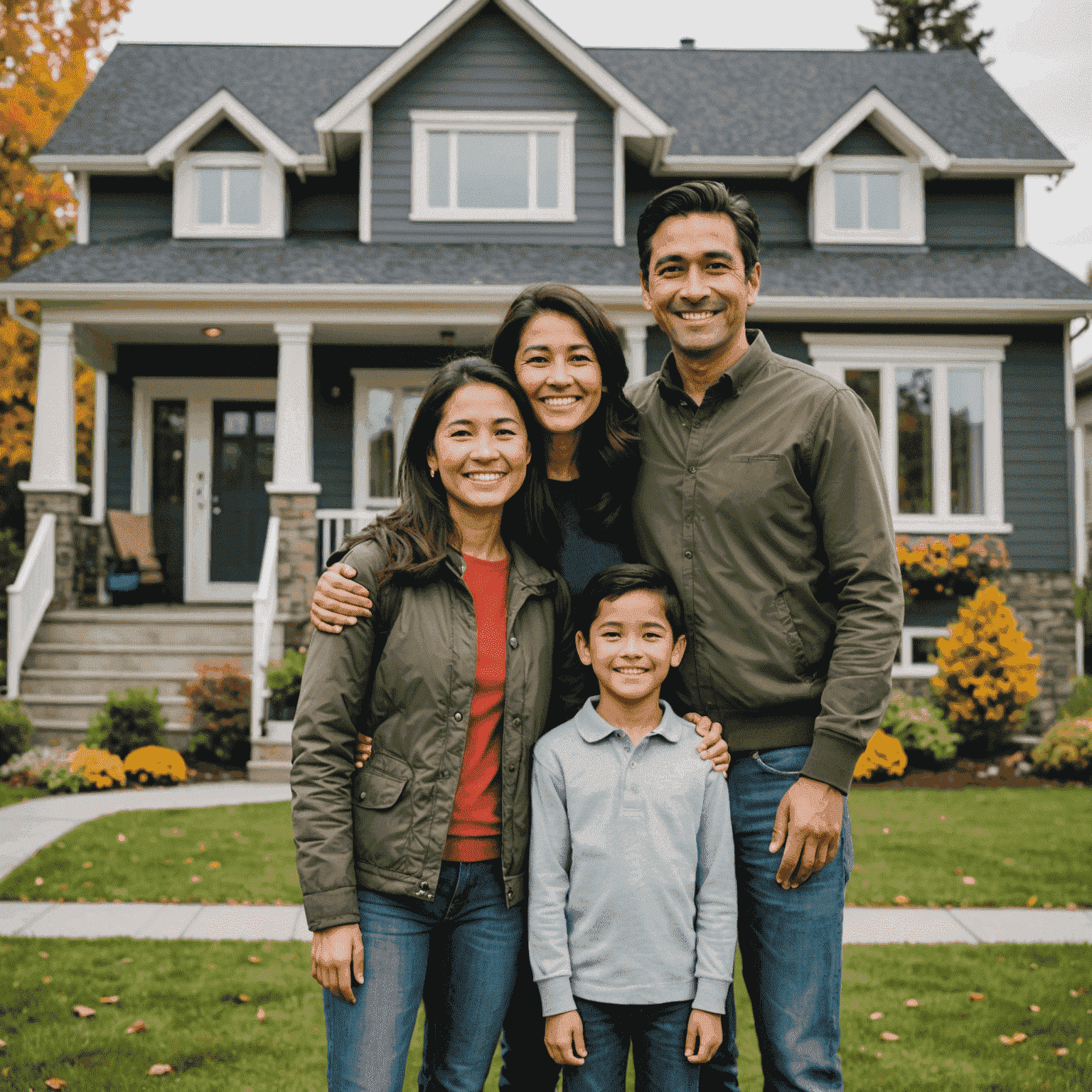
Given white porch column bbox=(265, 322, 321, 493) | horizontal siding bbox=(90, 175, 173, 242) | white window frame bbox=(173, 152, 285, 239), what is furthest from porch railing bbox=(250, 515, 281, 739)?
horizontal siding bbox=(90, 175, 173, 242)

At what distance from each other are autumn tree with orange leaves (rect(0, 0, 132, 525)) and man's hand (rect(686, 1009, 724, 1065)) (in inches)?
571

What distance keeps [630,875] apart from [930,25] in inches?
1113

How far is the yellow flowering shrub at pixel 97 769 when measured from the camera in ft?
24.6

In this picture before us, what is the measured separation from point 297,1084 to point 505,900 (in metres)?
1.69

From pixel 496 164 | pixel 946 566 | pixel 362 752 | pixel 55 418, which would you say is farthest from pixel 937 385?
pixel 362 752

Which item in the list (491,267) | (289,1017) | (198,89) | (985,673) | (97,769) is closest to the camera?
(289,1017)

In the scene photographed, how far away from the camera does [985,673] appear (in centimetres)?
876

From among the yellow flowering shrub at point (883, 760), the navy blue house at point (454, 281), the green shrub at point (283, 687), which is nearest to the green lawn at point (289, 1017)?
the yellow flowering shrub at point (883, 760)

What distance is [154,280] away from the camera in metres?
9.66

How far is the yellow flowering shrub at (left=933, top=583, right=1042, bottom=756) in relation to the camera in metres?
8.71

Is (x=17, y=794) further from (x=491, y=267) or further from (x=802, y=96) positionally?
(x=802, y=96)

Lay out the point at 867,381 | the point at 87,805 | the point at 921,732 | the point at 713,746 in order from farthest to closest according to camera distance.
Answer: the point at 867,381, the point at 921,732, the point at 87,805, the point at 713,746

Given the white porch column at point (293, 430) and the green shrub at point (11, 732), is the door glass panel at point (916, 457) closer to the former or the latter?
the white porch column at point (293, 430)

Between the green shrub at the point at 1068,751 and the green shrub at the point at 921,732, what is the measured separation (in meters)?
0.71
